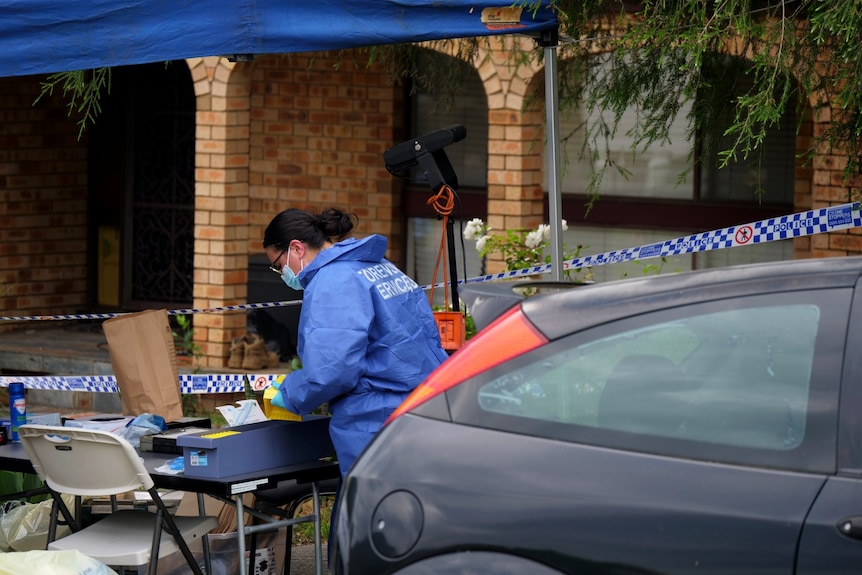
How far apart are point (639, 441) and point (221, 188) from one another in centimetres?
712

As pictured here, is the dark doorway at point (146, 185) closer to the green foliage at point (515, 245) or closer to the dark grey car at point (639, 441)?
the green foliage at point (515, 245)

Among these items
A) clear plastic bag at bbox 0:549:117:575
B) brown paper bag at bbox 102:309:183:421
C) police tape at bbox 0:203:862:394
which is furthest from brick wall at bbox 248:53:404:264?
clear plastic bag at bbox 0:549:117:575

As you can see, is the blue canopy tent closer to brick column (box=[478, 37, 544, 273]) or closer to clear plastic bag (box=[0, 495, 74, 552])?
clear plastic bag (box=[0, 495, 74, 552])

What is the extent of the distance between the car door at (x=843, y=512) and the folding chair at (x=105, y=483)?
233 cm

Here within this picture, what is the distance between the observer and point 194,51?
5195 millimetres

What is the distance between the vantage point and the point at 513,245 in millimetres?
8273

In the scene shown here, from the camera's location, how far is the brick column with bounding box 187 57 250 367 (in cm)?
970

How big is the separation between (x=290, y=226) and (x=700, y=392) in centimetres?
214

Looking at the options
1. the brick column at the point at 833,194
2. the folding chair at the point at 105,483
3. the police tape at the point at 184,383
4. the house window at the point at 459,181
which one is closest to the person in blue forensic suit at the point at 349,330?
the folding chair at the point at 105,483

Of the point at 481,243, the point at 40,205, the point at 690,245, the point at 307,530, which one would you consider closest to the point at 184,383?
the point at 307,530

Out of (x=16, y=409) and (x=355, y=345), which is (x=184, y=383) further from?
(x=355, y=345)

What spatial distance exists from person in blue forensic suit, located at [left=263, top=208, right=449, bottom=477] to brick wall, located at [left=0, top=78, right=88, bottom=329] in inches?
287

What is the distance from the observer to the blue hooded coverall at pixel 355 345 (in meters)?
4.46

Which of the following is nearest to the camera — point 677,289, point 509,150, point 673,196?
point 677,289
